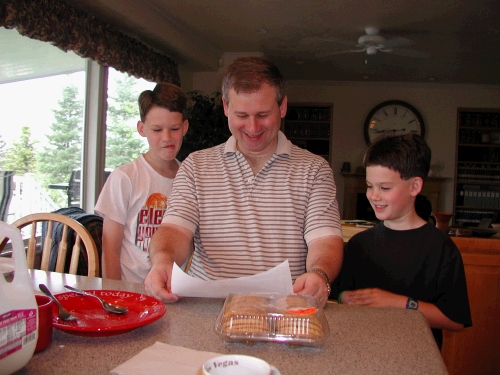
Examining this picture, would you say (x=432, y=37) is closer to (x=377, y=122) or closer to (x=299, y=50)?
(x=299, y=50)

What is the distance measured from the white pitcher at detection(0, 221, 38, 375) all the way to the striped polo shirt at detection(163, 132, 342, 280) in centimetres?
68

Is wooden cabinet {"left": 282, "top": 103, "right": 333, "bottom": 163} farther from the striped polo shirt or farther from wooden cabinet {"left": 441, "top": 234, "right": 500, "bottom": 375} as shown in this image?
the striped polo shirt

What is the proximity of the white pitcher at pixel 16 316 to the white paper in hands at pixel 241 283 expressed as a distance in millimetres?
356

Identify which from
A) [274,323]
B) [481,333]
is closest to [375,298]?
[274,323]

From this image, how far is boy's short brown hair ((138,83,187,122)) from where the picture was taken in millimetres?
1999

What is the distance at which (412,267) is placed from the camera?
1428 millimetres

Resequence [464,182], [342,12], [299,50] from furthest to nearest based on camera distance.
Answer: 1. [464,182]
2. [299,50]
3. [342,12]

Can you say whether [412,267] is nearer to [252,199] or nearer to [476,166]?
[252,199]

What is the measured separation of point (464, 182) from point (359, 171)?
163cm

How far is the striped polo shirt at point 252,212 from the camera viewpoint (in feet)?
4.70

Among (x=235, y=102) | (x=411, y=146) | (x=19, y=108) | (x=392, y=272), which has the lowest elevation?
(x=392, y=272)

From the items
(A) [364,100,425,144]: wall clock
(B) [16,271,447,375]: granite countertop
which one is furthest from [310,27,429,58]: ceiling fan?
(B) [16,271,447,375]: granite countertop

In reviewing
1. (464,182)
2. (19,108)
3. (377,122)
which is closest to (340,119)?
(377,122)

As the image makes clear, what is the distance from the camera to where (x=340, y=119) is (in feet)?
24.6
